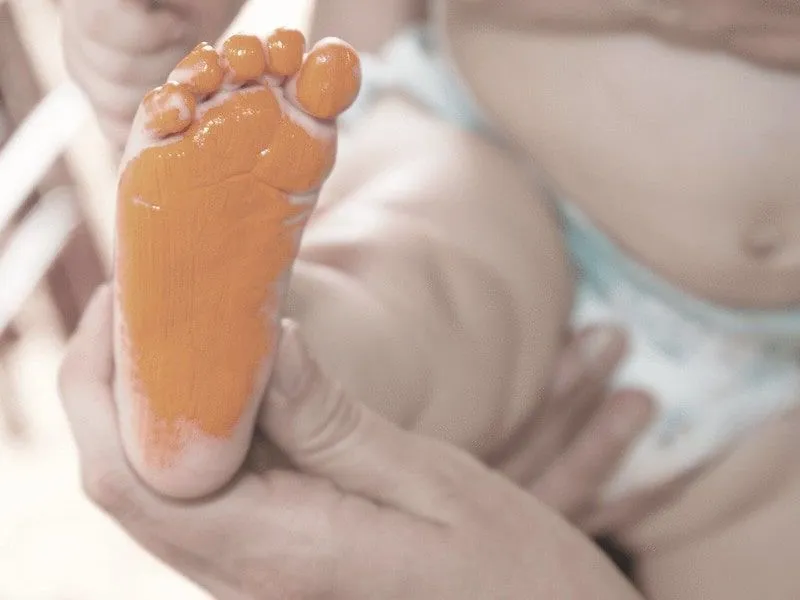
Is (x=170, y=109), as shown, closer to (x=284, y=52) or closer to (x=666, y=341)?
(x=284, y=52)

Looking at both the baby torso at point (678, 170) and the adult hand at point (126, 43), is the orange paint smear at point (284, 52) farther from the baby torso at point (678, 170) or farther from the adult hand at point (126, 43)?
the baby torso at point (678, 170)

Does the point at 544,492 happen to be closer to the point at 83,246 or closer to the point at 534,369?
the point at 534,369

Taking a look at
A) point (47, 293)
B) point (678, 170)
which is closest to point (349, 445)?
point (678, 170)

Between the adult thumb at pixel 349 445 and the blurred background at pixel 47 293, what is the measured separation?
30 centimetres

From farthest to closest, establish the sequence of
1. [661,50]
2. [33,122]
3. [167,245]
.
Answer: [33,122]
[661,50]
[167,245]

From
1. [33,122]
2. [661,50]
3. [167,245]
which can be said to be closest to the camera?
[167,245]

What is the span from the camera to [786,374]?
23.9 inches

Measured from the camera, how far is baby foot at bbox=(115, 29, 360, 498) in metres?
0.31

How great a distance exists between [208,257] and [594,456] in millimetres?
353

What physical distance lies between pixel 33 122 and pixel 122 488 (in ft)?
1.42

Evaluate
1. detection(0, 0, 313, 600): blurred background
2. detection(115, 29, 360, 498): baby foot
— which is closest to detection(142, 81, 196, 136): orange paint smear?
detection(115, 29, 360, 498): baby foot

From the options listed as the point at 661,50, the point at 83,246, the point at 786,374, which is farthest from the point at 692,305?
the point at 83,246

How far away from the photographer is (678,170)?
558 mm

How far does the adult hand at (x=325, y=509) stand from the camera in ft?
1.26
